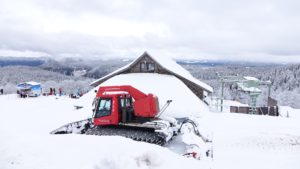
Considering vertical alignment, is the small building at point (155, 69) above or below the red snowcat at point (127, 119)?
above

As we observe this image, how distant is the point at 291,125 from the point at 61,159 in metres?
20.1

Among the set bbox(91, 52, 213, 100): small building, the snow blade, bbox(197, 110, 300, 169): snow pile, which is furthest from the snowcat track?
bbox(91, 52, 213, 100): small building

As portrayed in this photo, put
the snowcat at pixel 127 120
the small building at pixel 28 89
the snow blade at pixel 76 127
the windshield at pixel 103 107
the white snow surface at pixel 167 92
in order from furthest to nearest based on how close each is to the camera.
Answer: the small building at pixel 28 89 < the white snow surface at pixel 167 92 < the snow blade at pixel 76 127 < the windshield at pixel 103 107 < the snowcat at pixel 127 120

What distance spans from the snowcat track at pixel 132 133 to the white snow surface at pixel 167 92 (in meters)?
10.8

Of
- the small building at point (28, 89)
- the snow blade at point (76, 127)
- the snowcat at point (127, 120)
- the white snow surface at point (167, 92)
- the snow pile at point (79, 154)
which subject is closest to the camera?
the snow pile at point (79, 154)

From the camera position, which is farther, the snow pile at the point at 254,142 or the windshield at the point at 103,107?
the windshield at the point at 103,107

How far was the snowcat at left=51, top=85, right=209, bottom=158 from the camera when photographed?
40.8 feet

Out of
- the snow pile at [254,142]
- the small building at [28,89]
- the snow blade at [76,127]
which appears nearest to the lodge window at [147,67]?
the snow pile at [254,142]

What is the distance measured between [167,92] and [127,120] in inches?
533

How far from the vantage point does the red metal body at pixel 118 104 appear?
13094 mm

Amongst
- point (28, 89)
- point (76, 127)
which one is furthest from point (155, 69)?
point (28, 89)

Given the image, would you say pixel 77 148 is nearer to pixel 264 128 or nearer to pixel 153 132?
pixel 153 132

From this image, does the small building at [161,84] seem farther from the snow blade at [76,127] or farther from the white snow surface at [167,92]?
the snow blade at [76,127]

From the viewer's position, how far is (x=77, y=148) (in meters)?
6.30
